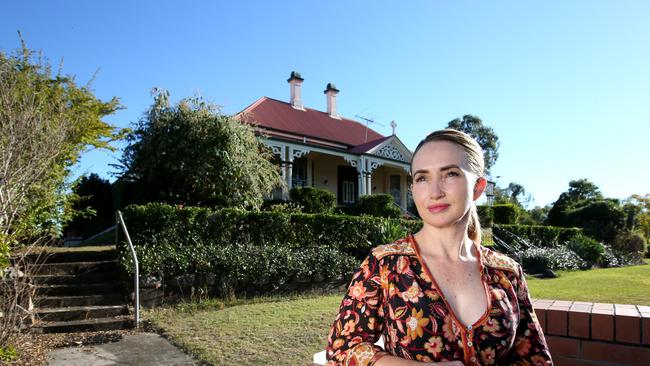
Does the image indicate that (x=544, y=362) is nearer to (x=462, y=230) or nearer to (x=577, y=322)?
(x=462, y=230)

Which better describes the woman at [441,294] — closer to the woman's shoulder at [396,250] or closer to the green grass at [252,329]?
the woman's shoulder at [396,250]

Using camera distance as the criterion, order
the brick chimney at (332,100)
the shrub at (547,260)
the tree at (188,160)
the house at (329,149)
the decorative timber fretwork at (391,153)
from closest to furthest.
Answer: the tree at (188,160) → the shrub at (547,260) → the house at (329,149) → the decorative timber fretwork at (391,153) → the brick chimney at (332,100)

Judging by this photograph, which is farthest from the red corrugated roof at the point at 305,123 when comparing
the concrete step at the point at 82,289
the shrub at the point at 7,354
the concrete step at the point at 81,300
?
the shrub at the point at 7,354

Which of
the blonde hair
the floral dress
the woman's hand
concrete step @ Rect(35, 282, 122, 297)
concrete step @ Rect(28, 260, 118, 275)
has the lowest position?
concrete step @ Rect(35, 282, 122, 297)

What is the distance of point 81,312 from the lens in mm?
6445

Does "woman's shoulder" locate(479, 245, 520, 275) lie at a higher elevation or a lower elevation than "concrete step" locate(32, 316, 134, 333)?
higher

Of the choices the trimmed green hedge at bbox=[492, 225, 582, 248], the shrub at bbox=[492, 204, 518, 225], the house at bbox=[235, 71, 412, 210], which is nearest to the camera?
the trimmed green hedge at bbox=[492, 225, 582, 248]

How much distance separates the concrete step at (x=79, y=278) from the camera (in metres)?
7.15

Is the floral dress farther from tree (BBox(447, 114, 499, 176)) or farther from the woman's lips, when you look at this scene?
tree (BBox(447, 114, 499, 176))

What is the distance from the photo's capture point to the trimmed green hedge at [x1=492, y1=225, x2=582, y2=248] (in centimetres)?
1720

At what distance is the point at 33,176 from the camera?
6344mm

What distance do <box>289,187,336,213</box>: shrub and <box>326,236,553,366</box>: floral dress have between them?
14.5m

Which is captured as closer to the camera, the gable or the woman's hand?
the woman's hand

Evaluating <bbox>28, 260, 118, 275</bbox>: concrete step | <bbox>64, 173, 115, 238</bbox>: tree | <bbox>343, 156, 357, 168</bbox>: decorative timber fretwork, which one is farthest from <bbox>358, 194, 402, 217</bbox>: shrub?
<bbox>28, 260, 118, 275</bbox>: concrete step
